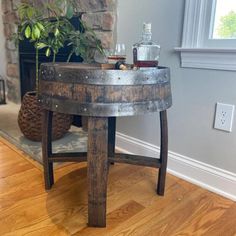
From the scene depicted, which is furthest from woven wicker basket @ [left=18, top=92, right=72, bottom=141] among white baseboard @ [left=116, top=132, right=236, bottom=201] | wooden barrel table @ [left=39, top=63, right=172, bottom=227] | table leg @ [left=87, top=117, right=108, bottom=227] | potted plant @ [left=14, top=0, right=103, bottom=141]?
table leg @ [left=87, top=117, right=108, bottom=227]

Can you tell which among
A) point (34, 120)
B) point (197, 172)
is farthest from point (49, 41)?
point (197, 172)

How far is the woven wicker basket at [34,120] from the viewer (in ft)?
5.05

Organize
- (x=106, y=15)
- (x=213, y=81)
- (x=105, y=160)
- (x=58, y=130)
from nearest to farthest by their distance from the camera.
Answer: (x=105, y=160) < (x=213, y=81) < (x=106, y=15) < (x=58, y=130)

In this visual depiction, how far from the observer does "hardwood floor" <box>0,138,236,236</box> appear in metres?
0.90

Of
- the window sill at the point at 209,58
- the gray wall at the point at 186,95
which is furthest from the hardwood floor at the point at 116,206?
the window sill at the point at 209,58

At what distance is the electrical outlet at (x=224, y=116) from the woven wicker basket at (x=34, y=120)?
0.92 metres

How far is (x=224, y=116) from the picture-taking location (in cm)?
108

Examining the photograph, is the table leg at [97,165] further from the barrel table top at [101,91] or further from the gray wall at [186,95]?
the gray wall at [186,95]

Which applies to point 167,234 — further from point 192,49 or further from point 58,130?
point 58,130

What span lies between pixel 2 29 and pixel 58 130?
175 cm

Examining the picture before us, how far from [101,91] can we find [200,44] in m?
0.60

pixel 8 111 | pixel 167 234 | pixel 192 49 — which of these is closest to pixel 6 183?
pixel 167 234

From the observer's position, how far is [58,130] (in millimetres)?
1604

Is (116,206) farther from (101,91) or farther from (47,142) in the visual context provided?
(101,91)
